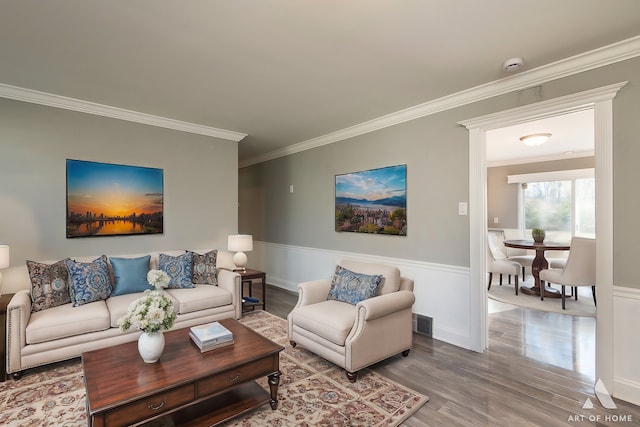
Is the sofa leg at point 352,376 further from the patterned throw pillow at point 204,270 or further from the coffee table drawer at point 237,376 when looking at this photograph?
the patterned throw pillow at point 204,270

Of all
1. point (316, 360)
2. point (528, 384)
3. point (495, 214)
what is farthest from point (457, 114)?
point (495, 214)

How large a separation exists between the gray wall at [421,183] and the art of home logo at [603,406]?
0.81 metres

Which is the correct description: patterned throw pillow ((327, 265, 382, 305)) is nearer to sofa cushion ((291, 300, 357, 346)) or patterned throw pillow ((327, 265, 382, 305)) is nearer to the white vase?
sofa cushion ((291, 300, 357, 346))

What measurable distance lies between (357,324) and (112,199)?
10.5 ft

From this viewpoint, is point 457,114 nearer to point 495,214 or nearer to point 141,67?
point 141,67

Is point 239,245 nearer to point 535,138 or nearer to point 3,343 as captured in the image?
point 3,343

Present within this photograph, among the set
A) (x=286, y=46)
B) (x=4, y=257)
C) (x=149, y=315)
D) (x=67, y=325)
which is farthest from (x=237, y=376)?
(x=4, y=257)

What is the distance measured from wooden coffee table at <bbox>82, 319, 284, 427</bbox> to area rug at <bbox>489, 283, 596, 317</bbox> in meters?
4.17

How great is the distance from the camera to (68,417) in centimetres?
208

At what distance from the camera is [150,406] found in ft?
5.51

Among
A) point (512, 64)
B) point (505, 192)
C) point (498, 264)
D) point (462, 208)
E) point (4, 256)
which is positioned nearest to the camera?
point (512, 64)

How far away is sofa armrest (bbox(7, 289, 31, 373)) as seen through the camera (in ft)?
8.17

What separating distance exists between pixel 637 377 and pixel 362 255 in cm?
275

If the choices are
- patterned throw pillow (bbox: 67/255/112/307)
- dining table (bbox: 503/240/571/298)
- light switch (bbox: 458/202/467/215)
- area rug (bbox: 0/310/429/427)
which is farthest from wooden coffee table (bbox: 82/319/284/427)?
dining table (bbox: 503/240/571/298)
